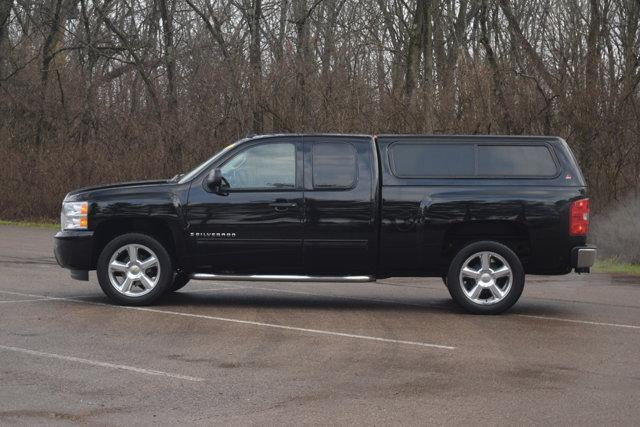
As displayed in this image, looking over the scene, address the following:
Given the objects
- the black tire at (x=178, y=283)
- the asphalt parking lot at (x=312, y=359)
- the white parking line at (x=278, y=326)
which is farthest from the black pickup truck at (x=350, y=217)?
the black tire at (x=178, y=283)

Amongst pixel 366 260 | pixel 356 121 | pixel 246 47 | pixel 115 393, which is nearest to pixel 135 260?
pixel 366 260

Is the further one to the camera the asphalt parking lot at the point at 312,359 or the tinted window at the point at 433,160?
the tinted window at the point at 433,160

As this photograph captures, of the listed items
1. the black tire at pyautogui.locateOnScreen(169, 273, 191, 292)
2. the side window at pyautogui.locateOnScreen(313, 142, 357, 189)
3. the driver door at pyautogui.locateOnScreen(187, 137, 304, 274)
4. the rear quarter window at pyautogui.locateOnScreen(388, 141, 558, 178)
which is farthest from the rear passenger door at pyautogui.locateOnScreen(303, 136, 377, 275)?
the black tire at pyautogui.locateOnScreen(169, 273, 191, 292)

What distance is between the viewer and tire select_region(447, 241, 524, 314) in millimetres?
12281

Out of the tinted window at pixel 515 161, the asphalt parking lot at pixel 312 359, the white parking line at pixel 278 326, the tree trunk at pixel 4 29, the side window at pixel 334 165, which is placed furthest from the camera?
the tree trunk at pixel 4 29

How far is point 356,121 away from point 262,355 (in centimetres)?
1626

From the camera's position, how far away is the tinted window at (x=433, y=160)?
12500mm

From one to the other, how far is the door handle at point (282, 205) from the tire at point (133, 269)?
4.31 ft

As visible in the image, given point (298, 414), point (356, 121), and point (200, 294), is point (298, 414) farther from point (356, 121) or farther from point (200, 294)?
point (356, 121)

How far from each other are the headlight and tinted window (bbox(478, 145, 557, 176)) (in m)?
4.42

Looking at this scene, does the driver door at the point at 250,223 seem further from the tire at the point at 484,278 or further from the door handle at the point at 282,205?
the tire at the point at 484,278

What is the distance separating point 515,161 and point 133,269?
14.5 feet

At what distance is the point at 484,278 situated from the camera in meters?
12.4

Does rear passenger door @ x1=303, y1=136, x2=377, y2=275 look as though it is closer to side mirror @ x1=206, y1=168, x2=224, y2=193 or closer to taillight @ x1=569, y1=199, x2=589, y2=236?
side mirror @ x1=206, y1=168, x2=224, y2=193
